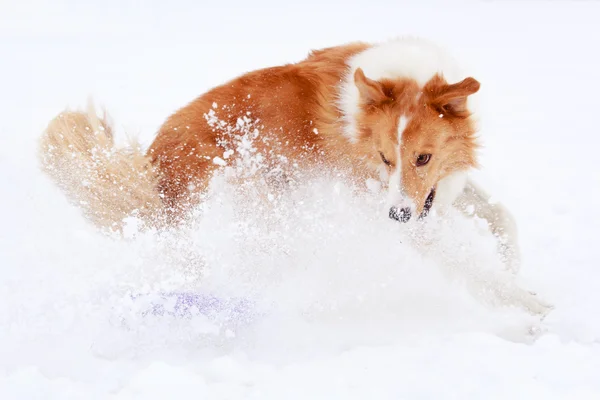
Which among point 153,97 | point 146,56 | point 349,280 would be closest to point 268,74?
point 349,280

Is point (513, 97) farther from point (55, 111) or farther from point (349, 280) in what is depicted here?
point (55, 111)

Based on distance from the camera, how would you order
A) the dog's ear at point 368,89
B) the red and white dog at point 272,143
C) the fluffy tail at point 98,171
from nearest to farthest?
the dog's ear at point 368,89, the red and white dog at point 272,143, the fluffy tail at point 98,171

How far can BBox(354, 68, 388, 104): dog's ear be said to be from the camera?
11.4 feet

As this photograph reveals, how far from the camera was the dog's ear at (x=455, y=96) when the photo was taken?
3.33 m

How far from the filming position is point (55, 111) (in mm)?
8281

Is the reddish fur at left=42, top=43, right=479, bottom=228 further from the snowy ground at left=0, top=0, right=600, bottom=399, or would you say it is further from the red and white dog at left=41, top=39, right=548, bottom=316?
the snowy ground at left=0, top=0, right=600, bottom=399

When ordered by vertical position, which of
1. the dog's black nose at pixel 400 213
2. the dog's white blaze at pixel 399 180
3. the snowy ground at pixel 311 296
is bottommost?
the snowy ground at pixel 311 296

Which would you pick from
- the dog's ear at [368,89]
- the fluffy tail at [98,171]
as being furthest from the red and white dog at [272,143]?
the dog's ear at [368,89]

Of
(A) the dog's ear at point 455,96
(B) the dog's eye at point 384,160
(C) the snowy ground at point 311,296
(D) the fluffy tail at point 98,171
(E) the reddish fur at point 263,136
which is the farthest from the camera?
(D) the fluffy tail at point 98,171

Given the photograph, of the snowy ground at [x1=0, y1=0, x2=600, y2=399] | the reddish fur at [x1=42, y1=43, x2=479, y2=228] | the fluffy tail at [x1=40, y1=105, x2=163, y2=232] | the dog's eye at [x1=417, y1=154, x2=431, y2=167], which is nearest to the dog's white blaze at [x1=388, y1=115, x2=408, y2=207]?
the dog's eye at [x1=417, y1=154, x2=431, y2=167]

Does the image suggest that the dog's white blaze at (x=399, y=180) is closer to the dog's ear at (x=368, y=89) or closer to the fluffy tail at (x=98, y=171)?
the dog's ear at (x=368, y=89)

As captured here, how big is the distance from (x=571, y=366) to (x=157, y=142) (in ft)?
9.39

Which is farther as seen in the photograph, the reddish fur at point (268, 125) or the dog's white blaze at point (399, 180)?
the reddish fur at point (268, 125)

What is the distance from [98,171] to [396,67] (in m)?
2.05
